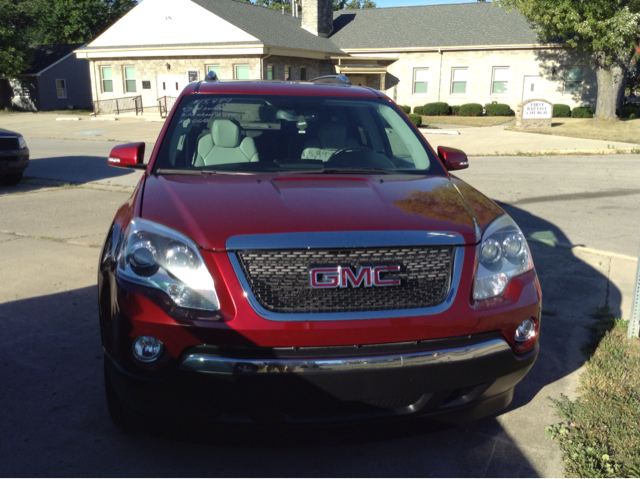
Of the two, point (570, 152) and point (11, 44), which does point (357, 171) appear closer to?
point (570, 152)

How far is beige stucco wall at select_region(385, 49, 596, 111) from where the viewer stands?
3328cm

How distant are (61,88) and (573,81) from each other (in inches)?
1329

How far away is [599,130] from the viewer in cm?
2372

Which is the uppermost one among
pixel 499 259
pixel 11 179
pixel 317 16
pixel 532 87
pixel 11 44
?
pixel 317 16

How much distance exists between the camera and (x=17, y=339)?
439cm

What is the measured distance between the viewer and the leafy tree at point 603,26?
23766mm

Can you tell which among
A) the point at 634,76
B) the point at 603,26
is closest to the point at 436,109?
the point at 603,26

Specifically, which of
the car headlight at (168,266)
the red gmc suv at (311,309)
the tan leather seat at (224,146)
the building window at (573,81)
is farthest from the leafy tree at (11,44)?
the car headlight at (168,266)

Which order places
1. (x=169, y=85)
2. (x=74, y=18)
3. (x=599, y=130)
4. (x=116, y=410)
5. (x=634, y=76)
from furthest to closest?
(x=74, y=18) → (x=634, y=76) → (x=169, y=85) → (x=599, y=130) → (x=116, y=410)

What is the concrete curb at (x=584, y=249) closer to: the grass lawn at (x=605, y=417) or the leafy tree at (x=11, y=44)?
the grass lawn at (x=605, y=417)

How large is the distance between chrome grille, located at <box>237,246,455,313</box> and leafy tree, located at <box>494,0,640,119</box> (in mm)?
24816

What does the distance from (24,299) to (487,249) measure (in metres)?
4.01

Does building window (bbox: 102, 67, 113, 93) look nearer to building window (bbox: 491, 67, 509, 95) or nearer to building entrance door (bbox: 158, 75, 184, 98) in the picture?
building entrance door (bbox: 158, 75, 184, 98)

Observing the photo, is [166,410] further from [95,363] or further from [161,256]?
[95,363]
